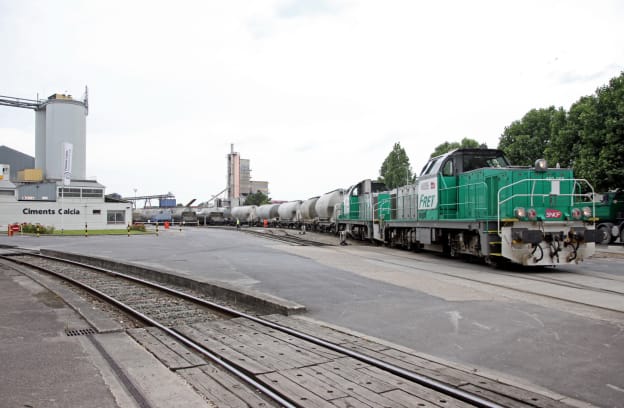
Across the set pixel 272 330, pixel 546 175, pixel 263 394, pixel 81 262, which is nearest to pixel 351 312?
pixel 272 330

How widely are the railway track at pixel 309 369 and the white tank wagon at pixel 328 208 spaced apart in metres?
23.4

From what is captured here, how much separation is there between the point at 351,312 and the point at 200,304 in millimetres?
2806

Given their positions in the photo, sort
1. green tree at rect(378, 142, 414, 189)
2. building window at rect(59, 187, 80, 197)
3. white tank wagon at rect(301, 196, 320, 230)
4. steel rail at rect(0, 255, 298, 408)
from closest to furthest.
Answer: steel rail at rect(0, 255, 298, 408) < white tank wagon at rect(301, 196, 320, 230) < building window at rect(59, 187, 80, 197) < green tree at rect(378, 142, 414, 189)

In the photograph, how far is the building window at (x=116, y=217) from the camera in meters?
52.1

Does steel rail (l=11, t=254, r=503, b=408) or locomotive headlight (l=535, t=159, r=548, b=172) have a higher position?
locomotive headlight (l=535, t=159, r=548, b=172)

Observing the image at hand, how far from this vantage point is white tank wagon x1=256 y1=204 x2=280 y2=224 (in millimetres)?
48219

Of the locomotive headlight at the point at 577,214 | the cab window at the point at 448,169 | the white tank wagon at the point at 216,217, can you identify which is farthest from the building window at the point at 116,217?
the locomotive headlight at the point at 577,214

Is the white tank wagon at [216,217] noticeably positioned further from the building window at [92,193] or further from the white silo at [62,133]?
the building window at [92,193]

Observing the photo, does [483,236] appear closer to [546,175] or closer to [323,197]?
[546,175]

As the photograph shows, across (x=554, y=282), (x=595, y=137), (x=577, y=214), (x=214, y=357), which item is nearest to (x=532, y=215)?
(x=577, y=214)

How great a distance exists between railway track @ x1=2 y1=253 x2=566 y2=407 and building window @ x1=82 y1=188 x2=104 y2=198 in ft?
154

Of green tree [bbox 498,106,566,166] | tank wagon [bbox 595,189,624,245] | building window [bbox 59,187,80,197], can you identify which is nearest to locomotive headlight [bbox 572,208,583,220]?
tank wagon [bbox 595,189,624,245]

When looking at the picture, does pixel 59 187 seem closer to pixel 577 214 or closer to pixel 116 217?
pixel 116 217

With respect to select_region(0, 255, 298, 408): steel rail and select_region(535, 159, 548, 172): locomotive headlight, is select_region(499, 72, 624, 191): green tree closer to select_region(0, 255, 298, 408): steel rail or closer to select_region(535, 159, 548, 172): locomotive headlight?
select_region(535, 159, 548, 172): locomotive headlight
